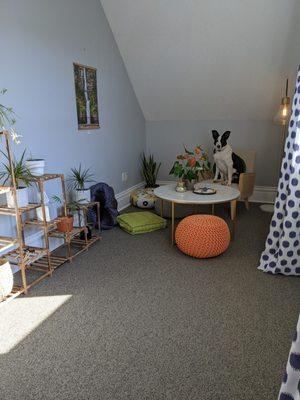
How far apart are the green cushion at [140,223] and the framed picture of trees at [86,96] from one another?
3.56ft

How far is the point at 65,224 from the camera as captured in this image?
2.71m

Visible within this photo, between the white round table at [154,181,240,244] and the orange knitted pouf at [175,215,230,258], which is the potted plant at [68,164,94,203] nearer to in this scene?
the white round table at [154,181,240,244]

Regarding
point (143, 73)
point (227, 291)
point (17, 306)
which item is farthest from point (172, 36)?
point (17, 306)

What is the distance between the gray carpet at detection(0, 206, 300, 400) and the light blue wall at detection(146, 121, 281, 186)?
2031 millimetres

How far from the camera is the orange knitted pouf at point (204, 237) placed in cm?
261

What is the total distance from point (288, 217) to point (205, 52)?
7.70ft

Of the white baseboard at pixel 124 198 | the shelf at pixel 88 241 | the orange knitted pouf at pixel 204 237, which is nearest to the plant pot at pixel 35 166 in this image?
the shelf at pixel 88 241

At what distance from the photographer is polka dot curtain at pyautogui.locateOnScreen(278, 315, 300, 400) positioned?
2.13 feet

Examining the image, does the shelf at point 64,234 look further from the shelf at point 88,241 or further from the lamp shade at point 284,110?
the lamp shade at point 284,110

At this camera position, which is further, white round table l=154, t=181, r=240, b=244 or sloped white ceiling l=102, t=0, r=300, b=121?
sloped white ceiling l=102, t=0, r=300, b=121

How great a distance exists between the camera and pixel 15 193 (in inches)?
81.4

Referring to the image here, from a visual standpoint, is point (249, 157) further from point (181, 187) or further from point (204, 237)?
point (204, 237)

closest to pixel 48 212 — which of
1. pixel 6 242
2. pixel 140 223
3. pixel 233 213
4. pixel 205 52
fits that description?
pixel 6 242

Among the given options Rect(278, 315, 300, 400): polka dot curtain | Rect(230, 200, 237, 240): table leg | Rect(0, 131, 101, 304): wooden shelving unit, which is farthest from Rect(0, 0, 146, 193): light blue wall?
Rect(278, 315, 300, 400): polka dot curtain
